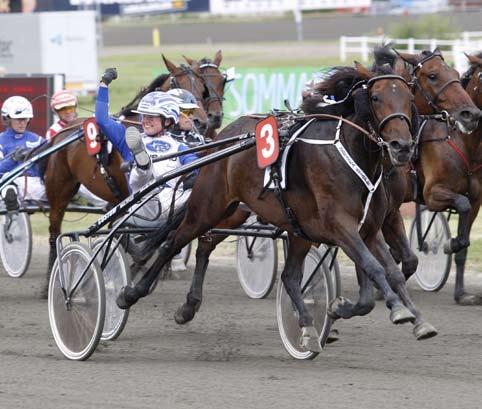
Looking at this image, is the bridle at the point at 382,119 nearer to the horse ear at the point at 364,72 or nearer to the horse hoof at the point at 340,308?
A: the horse ear at the point at 364,72

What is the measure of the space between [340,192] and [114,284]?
175cm

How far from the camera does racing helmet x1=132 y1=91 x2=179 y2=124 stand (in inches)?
286

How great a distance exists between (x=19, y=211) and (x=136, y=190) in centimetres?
269

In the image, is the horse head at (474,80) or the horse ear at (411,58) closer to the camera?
the horse ear at (411,58)

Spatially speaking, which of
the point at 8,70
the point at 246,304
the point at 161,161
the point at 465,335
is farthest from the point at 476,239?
the point at 8,70

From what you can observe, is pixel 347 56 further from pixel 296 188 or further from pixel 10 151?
pixel 296 188

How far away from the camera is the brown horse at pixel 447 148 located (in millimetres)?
7934

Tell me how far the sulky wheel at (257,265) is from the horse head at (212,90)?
108 centimetres

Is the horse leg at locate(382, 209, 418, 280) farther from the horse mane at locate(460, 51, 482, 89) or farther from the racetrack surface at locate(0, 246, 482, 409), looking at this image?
the horse mane at locate(460, 51, 482, 89)

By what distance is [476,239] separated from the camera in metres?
11.5

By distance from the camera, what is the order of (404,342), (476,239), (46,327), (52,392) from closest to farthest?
(52,392) → (404,342) → (46,327) → (476,239)

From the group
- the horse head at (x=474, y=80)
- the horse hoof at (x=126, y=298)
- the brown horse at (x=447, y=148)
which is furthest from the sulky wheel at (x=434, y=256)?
the horse hoof at (x=126, y=298)

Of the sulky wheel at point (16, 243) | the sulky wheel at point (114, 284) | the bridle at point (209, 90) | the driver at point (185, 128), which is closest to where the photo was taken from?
the sulky wheel at point (114, 284)

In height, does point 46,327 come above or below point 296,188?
below
